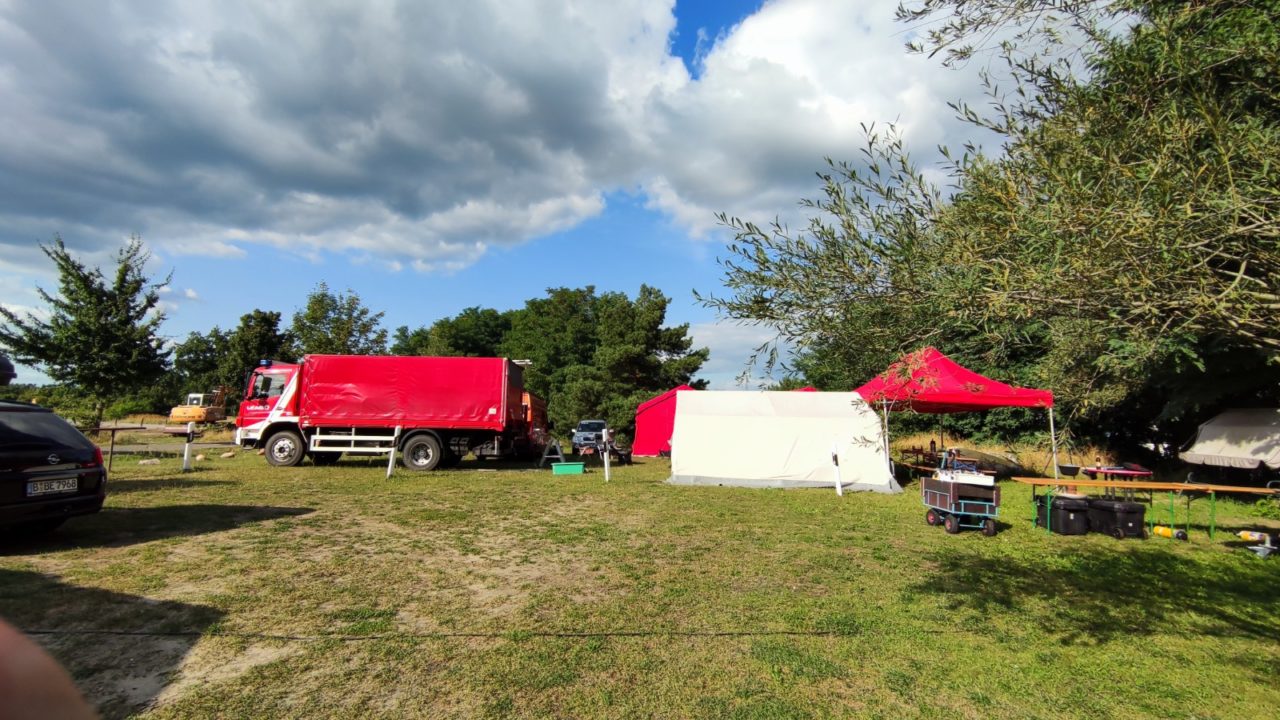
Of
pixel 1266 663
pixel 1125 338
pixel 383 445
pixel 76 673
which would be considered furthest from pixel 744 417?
pixel 76 673

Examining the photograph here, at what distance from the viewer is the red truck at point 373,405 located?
1644 centimetres

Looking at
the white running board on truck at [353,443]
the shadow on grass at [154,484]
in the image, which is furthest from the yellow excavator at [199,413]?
the shadow on grass at [154,484]

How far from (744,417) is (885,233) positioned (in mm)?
11789

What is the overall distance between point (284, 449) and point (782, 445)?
12.9 meters

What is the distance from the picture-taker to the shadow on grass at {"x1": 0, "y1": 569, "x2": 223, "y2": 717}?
375 cm

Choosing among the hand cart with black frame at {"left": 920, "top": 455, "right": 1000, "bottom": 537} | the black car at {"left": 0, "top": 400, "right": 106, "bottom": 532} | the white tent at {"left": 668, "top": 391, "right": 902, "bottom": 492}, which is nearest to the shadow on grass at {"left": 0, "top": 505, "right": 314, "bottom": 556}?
the black car at {"left": 0, "top": 400, "right": 106, "bottom": 532}

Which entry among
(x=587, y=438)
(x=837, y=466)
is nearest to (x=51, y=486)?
(x=837, y=466)

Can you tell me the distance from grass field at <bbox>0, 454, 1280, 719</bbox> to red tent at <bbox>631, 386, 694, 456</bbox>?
52.6 feet

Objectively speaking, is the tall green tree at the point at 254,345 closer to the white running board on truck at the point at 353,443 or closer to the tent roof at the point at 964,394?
the white running board on truck at the point at 353,443

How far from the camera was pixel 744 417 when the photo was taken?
610 inches

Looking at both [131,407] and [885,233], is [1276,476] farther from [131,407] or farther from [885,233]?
[131,407]

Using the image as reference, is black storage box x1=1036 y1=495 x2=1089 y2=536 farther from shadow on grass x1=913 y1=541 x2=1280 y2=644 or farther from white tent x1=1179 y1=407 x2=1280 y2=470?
white tent x1=1179 y1=407 x2=1280 y2=470

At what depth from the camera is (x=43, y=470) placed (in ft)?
21.4

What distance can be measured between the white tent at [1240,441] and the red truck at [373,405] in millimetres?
17573
